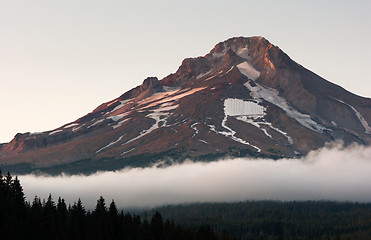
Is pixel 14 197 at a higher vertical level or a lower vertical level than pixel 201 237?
higher

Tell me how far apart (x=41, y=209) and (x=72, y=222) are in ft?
39.2

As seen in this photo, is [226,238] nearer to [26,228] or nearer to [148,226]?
Answer: [148,226]

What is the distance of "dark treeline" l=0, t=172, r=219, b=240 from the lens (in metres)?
119

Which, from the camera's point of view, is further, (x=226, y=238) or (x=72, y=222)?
(x=226, y=238)

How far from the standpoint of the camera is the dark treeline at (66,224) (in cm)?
11869

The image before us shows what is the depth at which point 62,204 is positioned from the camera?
492 ft

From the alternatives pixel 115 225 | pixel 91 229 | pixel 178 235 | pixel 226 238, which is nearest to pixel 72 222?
pixel 91 229

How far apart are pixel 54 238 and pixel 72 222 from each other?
1105 cm

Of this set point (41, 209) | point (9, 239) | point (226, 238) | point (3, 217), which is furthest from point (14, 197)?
point (226, 238)

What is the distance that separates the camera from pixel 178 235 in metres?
143

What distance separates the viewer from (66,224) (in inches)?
5221

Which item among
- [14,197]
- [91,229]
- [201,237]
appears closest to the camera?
[91,229]

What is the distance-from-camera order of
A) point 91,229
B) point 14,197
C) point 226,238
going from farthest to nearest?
point 226,238 → point 14,197 → point 91,229

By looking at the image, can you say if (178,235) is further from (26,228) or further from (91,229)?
(26,228)
